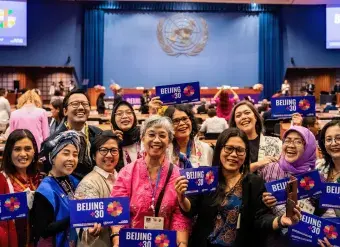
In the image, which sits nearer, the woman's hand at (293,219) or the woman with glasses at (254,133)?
the woman's hand at (293,219)

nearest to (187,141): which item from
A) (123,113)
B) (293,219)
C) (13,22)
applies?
(123,113)

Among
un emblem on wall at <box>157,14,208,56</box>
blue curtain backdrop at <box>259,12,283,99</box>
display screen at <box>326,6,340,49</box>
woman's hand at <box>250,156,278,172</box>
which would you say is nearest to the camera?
woman's hand at <box>250,156,278,172</box>

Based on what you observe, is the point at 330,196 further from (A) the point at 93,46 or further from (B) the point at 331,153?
(A) the point at 93,46

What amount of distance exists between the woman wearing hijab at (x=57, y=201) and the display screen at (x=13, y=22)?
1581 centimetres

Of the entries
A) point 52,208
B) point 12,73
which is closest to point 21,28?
point 12,73

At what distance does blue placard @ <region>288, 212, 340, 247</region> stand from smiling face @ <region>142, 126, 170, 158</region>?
0.83m

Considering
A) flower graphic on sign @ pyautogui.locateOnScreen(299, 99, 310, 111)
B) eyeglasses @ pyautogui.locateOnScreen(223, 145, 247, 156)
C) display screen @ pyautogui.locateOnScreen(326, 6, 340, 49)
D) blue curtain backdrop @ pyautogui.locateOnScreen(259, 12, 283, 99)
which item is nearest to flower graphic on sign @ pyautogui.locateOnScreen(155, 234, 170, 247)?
eyeglasses @ pyautogui.locateOnScreen(223, 145, 247, 156)

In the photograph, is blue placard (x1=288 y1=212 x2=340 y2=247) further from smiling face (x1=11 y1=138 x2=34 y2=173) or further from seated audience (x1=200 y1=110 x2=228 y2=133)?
seated audience (x1=200 y1=110 x2=228 y2=133)

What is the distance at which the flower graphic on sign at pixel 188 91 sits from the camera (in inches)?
164

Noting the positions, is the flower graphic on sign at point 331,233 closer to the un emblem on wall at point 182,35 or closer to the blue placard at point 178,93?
the blue placard at point 178,93

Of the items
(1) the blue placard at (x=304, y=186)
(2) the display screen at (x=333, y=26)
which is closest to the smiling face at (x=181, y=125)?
(1) the blue placard at (x=304, y=186)

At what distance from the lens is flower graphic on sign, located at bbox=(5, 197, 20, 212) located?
2.76m

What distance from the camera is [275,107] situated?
4.03 meters

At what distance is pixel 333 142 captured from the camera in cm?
317
